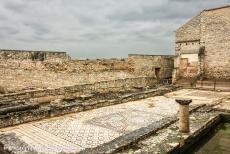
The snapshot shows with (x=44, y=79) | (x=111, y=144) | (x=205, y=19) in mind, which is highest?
(x=205, y=19)

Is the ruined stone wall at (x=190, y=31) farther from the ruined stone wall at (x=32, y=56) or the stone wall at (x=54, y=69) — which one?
the ruined stone wall at (x=32, y=56)

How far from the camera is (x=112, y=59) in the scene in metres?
19.4

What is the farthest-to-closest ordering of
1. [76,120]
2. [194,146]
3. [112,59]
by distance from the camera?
[112,59], [76,120], [194,146]

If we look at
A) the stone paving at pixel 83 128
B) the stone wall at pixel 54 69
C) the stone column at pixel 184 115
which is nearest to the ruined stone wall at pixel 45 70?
the stone wall at pixel 54 69

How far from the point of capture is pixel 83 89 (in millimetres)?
15008

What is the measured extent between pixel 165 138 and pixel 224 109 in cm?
455

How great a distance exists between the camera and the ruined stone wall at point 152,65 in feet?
68.2

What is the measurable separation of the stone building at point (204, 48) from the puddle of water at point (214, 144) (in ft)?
37.6

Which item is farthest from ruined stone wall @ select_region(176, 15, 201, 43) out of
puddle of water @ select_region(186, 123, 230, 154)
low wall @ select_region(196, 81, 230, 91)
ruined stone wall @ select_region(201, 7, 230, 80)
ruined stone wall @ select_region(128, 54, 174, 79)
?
puddle of water @ select_region(186, 123, 230, 154)

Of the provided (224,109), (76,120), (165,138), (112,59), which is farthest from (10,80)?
(224,109)

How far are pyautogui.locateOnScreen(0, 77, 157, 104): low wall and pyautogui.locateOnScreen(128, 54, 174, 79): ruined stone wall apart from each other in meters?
0.99

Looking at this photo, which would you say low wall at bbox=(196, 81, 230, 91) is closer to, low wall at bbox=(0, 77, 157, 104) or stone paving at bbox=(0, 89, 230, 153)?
low wall at bbox=(0, 77, 157, 104)

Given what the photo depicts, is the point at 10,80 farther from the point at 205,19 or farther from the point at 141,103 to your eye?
the point at 205,19

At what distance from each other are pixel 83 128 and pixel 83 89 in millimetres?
7357
